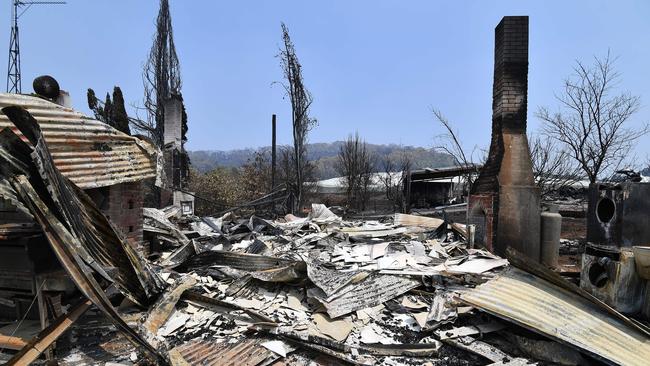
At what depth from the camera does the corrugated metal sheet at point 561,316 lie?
11.7 ft

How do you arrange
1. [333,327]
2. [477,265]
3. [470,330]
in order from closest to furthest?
1. [470,330]
2. [333,327]
3. [477,265]

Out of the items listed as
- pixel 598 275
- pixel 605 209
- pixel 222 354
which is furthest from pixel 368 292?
pixel 605 209

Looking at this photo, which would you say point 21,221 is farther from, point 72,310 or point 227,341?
point 227,341

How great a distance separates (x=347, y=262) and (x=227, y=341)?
287cm

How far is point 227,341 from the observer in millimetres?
4223

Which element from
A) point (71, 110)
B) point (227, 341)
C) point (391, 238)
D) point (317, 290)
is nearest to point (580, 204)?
point (391, 238)

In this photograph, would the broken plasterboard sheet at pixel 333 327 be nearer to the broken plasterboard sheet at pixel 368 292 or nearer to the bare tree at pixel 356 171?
the broken plasterboard sheet at pixel 368 292

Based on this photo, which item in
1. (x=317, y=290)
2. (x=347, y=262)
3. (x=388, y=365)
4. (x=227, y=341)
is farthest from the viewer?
(x=347, y=262)

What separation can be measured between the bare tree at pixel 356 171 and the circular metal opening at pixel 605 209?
48.9ft

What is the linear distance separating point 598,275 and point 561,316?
149 centimetres

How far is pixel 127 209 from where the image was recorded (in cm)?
607

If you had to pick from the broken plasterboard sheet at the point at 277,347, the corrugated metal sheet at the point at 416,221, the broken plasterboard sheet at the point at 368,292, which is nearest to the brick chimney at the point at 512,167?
the corrugated metal sheet at the point at 416,221

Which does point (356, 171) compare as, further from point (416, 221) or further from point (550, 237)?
point (550, 237)

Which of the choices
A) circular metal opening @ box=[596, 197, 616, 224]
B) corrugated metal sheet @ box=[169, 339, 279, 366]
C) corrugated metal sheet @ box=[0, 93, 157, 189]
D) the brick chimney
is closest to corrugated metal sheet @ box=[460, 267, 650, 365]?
circular metal opening @ box=[596, 197, 616, 224]
